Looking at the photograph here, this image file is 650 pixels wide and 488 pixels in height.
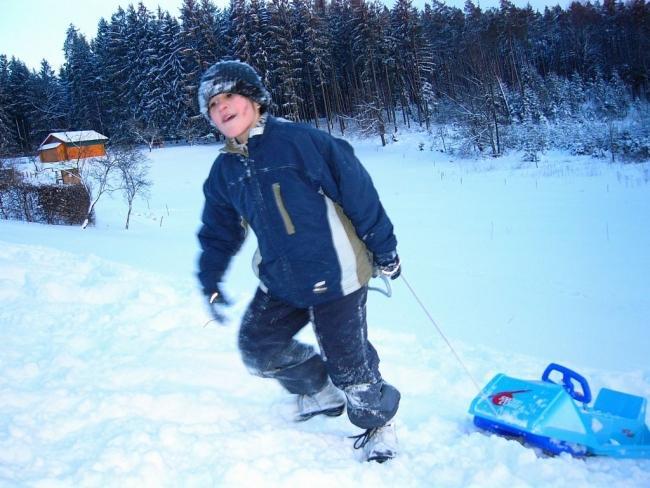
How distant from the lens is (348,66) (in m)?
44.7

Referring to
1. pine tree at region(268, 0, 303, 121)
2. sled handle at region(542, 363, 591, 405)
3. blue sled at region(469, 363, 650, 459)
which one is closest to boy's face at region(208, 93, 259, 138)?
blue sled at region(469, 363, 650, 459)

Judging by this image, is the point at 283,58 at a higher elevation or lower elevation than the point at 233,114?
higher

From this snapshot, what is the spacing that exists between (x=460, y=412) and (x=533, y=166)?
69.9 ft

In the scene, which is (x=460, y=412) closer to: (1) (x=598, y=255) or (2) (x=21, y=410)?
(2) (x=21, y=410)

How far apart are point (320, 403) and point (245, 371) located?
0.73 metres

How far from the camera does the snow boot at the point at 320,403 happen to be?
2.53 m

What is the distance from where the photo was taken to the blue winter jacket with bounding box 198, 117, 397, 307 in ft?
6.81

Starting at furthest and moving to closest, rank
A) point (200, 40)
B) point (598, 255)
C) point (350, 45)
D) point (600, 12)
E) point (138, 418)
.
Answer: point (600, 12) → point (350, 45) → point (200, 40) → point (598, 255) → point (138, 418)

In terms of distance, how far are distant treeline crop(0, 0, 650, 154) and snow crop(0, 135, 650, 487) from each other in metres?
24.0

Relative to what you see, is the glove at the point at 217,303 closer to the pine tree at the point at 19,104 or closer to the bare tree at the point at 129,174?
the bare tree at the point at 129,174

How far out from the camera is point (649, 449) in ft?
6.93

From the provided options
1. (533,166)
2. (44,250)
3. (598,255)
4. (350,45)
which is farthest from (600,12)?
(44,250)

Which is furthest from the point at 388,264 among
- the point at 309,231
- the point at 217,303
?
the point at 217,303

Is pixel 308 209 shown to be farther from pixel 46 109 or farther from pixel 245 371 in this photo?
pixel 46 109
